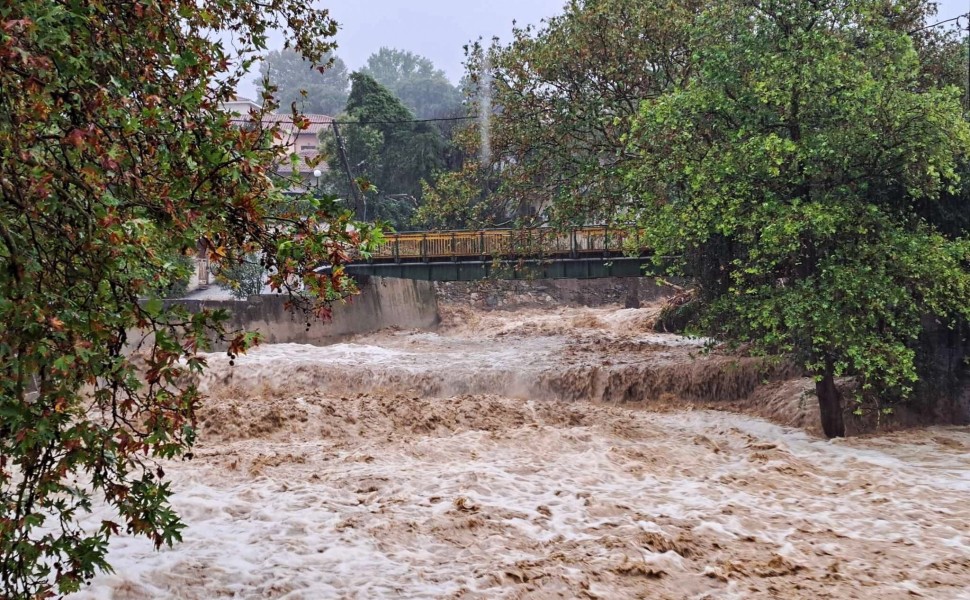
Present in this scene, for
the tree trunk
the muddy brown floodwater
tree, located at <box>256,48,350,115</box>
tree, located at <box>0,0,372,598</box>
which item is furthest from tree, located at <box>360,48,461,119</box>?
tree, located at <box>0,0,372,598</box>

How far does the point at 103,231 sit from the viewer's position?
3953 millimetres

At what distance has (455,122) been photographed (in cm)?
5175

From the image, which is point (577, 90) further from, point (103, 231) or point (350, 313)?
point (103, 231)

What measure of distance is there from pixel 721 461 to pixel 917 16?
523 inches

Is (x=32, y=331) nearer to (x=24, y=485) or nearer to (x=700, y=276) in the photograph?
Answer: (x=24, y=485)

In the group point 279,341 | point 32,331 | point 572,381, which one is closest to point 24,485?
point 32,331

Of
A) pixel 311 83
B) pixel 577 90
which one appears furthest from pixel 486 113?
pixel 311 83

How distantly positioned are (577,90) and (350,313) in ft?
46.2

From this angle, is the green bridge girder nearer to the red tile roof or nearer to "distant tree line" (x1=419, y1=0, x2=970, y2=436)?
the red tile roof

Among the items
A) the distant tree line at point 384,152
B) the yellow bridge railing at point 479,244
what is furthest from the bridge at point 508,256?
the distant tree line at point 384,152

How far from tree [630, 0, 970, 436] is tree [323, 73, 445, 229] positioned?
32624mm

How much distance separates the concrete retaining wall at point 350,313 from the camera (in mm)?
28781

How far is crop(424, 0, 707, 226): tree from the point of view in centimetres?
1998

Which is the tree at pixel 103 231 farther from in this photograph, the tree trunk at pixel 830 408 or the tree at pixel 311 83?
the tree at pixel 311 83
